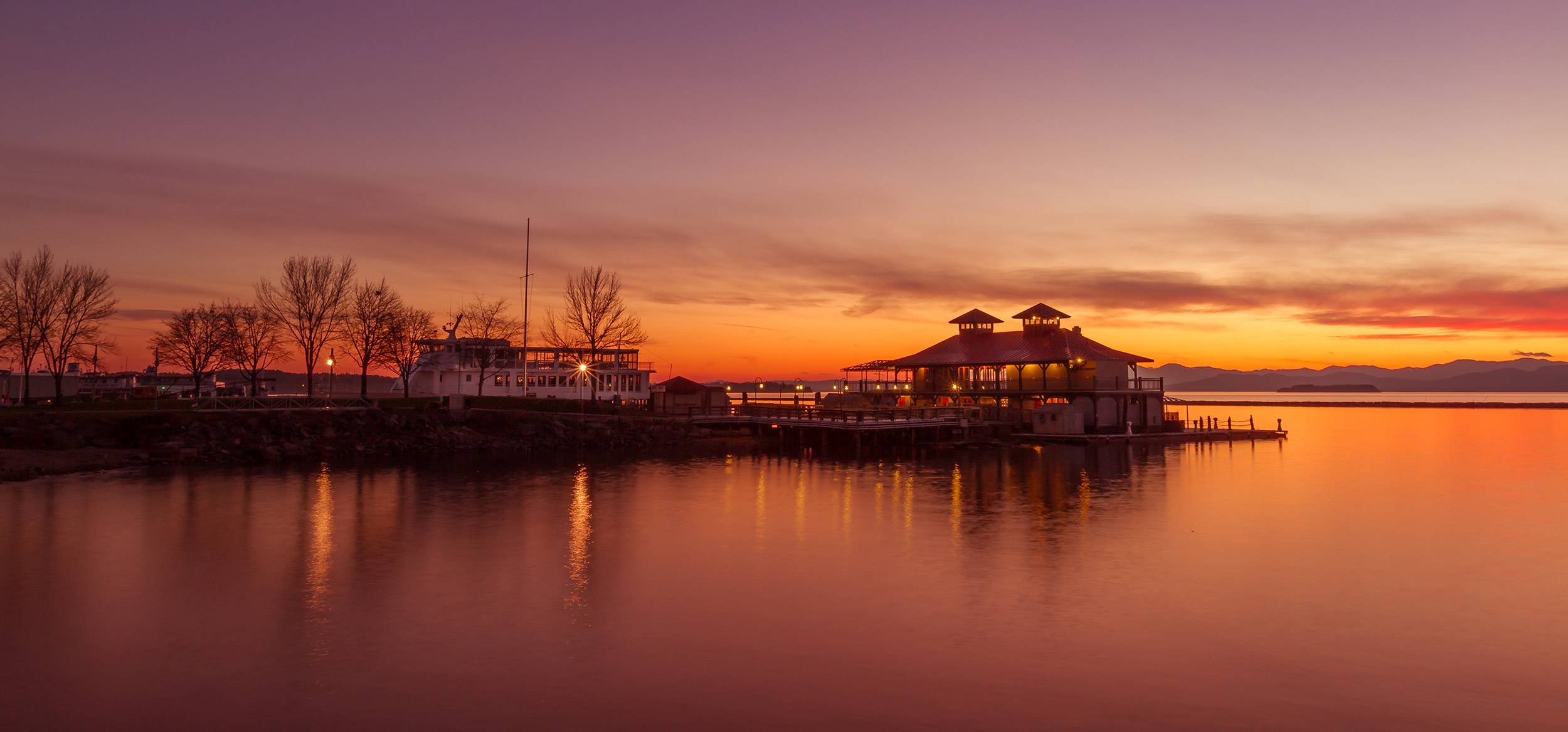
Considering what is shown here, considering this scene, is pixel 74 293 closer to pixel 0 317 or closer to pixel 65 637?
pixel 0 317

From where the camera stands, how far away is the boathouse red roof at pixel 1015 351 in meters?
70.2

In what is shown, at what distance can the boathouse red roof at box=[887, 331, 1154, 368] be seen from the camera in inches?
2763

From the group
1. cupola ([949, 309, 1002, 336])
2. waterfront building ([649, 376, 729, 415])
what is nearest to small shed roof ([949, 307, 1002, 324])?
cupola ([949, 309, 1002, 336])

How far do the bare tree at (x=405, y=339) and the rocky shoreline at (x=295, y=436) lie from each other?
21.0m

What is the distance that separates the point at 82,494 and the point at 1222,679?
3833cm

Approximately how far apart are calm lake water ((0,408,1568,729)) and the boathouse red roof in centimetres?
3087

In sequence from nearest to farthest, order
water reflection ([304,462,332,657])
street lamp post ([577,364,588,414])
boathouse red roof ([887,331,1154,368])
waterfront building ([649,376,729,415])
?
water reflection ([304,462,332,657]) < street lamp post ([577,364,588,414]) < boathouse red roof ([887,331,1154,368]) < waterfront building ([649,376,729,415])

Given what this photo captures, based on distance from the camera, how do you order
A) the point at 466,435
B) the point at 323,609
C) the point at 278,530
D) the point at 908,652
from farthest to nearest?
1. the point at 466,435
2. the point at 278,530
3. the point at 323,609
4. the point at 908,652

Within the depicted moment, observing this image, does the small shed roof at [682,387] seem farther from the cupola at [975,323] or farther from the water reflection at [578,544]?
the water reflection at [578,544]

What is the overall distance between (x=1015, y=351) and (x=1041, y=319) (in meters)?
5.12

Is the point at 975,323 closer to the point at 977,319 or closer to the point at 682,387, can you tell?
the point at 977,319

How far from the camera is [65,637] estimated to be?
658 inches

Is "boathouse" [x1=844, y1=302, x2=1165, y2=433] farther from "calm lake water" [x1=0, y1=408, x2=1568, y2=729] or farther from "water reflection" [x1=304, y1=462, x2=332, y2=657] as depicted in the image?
"water reflection" [x1=304, y1=462, x2=332, y2=657]

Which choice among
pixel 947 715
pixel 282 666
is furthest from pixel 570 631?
pixel 947 715
